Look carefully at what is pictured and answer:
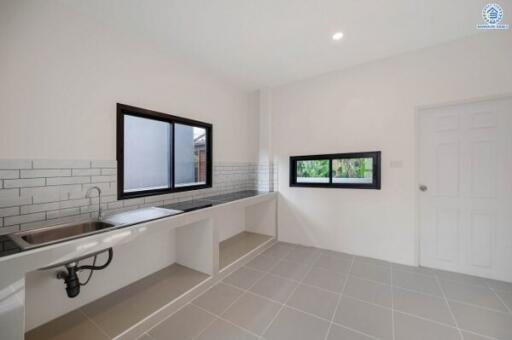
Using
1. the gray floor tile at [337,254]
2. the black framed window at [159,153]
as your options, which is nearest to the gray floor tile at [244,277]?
the gray floor tile at [337,254]

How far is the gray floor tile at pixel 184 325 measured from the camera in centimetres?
159

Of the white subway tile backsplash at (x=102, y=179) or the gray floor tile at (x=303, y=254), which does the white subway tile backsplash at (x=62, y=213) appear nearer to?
the white subway tile backsplash at (x=102, y=179)

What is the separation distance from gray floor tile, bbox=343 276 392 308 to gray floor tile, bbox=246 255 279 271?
93 cm

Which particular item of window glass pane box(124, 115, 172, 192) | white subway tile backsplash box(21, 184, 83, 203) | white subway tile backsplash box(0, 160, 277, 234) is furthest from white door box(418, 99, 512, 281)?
white subway tile backsplash box(21, 184, 83, 203)

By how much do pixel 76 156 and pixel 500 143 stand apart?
4207 mm

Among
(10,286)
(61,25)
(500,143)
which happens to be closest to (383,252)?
(500,143)

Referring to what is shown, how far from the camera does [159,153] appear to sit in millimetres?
2475

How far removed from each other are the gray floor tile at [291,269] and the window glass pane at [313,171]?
1272 millimetres

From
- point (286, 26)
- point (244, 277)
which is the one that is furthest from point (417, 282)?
point (286, 26)

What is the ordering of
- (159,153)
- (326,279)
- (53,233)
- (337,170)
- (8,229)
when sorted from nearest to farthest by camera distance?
(8,229) < (53,233) < (326,279) < (159,153) < (337,170)

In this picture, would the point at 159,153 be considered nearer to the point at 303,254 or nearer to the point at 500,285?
the point at 303,254

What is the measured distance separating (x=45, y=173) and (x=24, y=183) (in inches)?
5.2

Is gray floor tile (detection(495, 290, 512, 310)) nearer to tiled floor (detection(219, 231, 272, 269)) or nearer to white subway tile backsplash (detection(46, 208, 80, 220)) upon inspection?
tiled floor (detection(219, 231, 272, 269))

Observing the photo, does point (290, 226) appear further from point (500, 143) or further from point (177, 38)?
point (177, 38)
